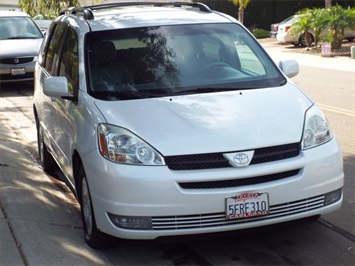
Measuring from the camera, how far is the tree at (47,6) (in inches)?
387

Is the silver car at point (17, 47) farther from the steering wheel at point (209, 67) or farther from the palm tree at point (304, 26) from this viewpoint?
the palm tree at point (304, 26)

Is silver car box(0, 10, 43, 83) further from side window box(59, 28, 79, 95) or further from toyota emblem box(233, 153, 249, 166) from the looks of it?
toyota emblem box(233, 153, 249, 166)

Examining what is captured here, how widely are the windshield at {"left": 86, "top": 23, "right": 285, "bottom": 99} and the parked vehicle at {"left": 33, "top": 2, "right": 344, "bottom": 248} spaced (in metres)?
0.01

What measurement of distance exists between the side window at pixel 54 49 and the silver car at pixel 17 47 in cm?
Answer: 685

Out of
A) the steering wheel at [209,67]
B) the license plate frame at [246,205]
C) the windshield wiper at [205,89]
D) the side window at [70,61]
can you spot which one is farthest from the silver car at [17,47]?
the license plate frame at [246,205]

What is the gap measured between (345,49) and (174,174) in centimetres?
2095

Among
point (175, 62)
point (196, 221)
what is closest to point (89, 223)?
point (196, 221)

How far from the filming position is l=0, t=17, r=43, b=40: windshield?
14448 mm

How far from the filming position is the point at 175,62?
16.8 feet

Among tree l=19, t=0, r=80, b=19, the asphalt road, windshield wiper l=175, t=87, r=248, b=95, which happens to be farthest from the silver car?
windshield wiper l=175, t=87, r=248, b=95

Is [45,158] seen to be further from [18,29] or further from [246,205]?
[18,29]

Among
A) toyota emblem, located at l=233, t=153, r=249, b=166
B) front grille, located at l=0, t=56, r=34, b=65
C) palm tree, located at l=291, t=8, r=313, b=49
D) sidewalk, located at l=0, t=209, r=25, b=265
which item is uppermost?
toyota emblem, located at l=233, t=153, r=249, b=166

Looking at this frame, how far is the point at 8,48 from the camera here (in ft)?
44.3

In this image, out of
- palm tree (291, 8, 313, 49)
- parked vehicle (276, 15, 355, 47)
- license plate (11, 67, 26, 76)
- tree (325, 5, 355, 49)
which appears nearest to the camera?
license plate (11, 67, 26, 76)
